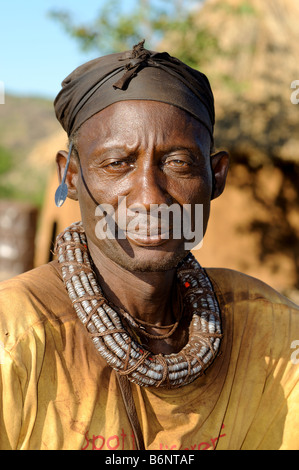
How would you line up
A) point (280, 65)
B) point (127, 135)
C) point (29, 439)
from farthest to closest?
point (280, 65) < point (127, 135) < point (29, 439)

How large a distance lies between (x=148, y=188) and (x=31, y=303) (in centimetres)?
56

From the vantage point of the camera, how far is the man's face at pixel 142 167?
2.04 m

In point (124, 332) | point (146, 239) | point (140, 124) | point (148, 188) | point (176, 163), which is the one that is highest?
point (140, 124)

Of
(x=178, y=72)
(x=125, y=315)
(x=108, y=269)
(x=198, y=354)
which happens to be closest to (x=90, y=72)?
(x=178, y=72)

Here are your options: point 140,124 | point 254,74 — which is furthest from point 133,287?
point 254,74

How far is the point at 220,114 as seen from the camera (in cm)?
1087

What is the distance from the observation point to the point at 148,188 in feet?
6.60

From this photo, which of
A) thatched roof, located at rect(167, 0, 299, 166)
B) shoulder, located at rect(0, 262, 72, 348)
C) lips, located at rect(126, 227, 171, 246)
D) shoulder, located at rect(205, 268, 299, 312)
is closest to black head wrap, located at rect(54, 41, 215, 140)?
lips, located at rect(126, 227, 171, 246)

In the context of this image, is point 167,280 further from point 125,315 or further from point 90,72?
point 90,72

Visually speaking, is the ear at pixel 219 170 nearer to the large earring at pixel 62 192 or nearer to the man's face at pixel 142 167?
the man's face at pixel 142 167

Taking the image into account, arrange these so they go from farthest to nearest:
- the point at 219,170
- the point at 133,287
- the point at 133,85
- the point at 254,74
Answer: the point at 254,74
the point at 219,170
the point at 133,287
the point at 133,85

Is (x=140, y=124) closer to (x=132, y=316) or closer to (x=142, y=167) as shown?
(x=142, y=167)

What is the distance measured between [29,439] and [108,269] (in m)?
0.70

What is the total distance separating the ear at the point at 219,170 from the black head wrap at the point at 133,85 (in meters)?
0.23
